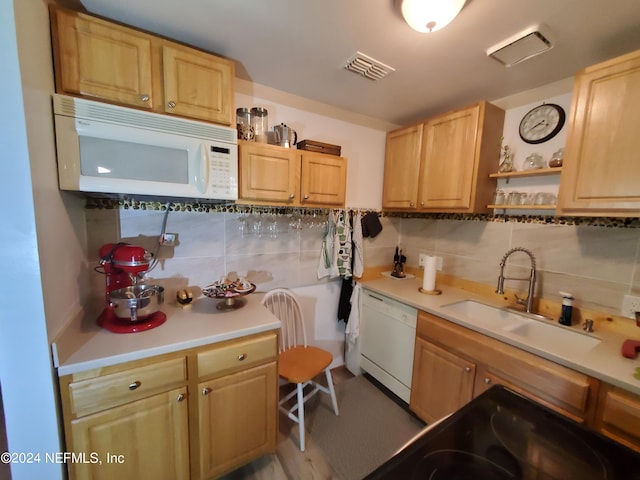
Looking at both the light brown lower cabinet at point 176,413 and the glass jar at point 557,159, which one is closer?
the light brown lower cabinet at point 176,413

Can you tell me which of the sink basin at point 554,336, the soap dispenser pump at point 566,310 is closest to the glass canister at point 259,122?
the sink basin at point 554,336

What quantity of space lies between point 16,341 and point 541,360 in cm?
212

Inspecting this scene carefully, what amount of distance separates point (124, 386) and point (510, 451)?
1344 mm

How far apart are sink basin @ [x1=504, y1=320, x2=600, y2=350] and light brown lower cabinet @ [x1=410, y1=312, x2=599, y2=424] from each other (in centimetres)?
14

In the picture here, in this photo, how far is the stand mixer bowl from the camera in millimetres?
1146

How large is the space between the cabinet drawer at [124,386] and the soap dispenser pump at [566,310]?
207 centimetres

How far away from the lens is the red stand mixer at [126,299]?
1151 millimetres

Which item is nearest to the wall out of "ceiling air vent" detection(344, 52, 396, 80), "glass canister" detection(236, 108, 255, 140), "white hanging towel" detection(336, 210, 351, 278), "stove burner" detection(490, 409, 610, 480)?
"glass canister" detection(236, 108, 255, 140)

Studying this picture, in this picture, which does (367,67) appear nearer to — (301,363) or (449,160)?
(449,160)

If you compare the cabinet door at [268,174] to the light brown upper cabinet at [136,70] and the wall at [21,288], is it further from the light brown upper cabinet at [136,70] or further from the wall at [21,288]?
the wall at [21,288]

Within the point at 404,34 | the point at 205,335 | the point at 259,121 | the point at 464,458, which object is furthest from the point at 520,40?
the point at 205,335

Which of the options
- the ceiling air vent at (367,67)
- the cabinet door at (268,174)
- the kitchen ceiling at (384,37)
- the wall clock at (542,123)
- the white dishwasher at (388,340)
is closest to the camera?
the kitchen ceiling at (384,37)

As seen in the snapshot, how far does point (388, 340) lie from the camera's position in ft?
6.49

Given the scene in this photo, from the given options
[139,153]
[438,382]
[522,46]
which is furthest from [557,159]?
[139,153]
